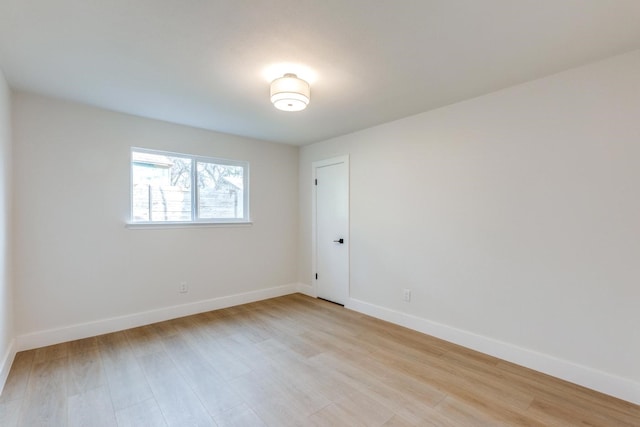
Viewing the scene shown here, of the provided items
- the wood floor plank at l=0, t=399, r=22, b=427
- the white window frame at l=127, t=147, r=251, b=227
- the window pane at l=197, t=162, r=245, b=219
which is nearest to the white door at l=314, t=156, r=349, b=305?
the white window frame at l=127, t=147, r=251, b=227

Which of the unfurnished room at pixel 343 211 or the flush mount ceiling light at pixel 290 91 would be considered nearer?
the unfurnished room at pixel 343 211

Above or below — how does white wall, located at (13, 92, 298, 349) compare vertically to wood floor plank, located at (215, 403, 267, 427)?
above

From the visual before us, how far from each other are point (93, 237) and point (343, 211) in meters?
2.97

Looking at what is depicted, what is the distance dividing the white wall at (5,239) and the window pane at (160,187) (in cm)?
101

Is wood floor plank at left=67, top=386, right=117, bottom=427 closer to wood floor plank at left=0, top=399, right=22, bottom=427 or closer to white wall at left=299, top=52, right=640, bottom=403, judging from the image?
wood floor plank at left=0, top=399, right=22, bottom=427

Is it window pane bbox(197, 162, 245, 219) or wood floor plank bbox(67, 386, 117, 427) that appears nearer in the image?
wood floor plank bbox(67, 386, 117, 427)

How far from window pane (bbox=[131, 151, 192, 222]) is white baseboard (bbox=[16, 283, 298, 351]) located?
113 centimetres

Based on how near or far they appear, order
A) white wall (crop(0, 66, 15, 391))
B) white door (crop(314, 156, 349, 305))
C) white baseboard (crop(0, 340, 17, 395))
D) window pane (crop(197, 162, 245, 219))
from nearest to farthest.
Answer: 1. white baseboard (crop(0, 340, 17, 395))
2. white wall (crop(0, 66, 15, 391))
3. window pane (crop(197, 162, 245, 219))
4. white door (crop(314, 156, 349, 305))

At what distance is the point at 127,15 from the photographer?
1.67 m

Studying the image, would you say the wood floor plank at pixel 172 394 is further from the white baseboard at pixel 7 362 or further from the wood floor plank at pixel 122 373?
the white baseboard at pixel 7 362

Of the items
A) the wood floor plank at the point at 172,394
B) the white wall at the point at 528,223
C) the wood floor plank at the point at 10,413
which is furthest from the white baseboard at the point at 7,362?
the white wall at the point at 528,223

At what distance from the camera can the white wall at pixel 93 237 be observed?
9.18 ft

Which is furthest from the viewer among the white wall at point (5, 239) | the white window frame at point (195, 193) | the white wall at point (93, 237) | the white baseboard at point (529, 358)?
the white window frame at point (195, 193)

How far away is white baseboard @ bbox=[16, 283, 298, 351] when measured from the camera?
281 cm
